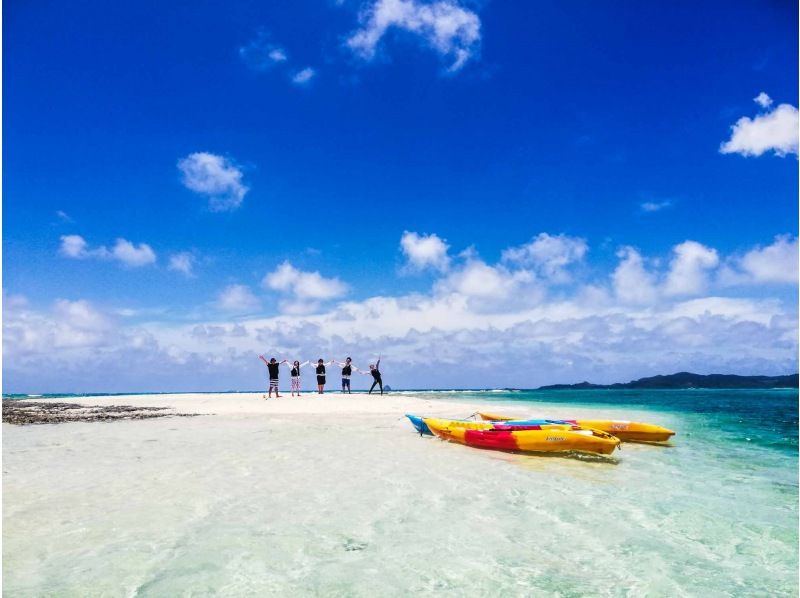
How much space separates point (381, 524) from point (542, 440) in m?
8.05

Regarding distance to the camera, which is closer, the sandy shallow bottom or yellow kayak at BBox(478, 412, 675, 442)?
the sandy shallow bottom

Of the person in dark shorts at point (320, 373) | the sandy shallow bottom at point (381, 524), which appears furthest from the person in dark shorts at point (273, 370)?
the sandy shallow bottom at point (381, 524)

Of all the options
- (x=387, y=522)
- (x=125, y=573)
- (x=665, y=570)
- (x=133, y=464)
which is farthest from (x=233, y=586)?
(x=133, y=464)

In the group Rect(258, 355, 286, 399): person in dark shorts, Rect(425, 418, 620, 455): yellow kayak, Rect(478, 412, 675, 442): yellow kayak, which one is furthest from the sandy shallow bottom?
Rect(258, 355, 286, 399): person in dark shorts

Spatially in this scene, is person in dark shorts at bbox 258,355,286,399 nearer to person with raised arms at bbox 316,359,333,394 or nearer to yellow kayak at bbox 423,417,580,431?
person with raised arms at bbox 316,359,333,394

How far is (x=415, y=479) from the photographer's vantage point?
10.3 metres

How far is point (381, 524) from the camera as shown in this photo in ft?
24.1

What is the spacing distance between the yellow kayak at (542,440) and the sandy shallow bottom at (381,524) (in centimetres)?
57

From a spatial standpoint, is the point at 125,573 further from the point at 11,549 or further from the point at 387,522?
the point at 387,522

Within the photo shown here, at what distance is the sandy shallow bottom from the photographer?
5520 millimetres

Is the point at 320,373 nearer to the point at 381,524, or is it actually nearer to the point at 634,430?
the point at 634,430

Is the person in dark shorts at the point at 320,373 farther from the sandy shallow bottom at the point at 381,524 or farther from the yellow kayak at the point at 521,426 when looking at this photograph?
the sandy shallow bottom at the point at 381,524

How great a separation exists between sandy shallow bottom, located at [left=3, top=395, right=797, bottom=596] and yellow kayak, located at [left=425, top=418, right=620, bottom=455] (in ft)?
1.86

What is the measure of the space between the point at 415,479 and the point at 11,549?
6.75m
